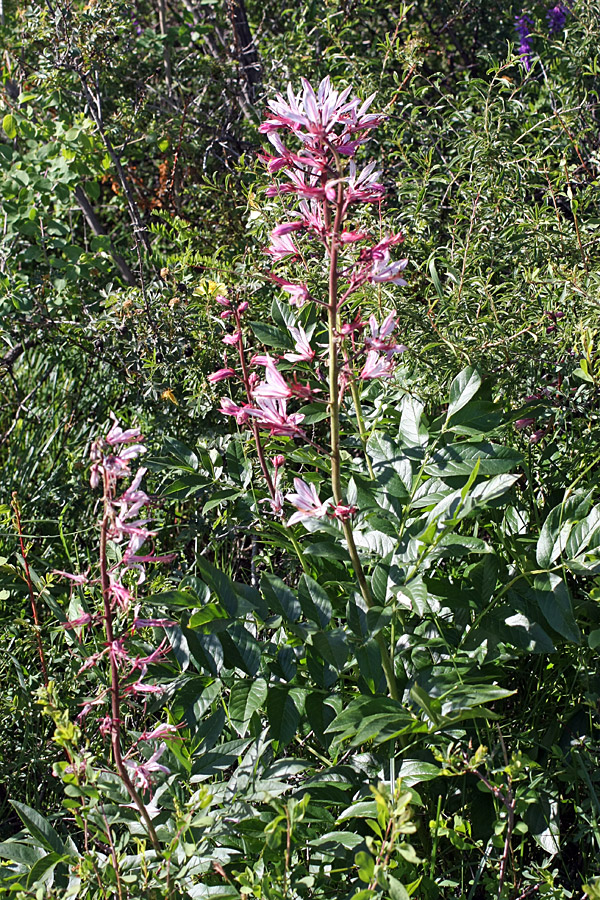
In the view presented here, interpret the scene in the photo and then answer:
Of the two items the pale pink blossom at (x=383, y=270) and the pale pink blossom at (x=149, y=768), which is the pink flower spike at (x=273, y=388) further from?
the pale pink blossom at (x=149, y=768)

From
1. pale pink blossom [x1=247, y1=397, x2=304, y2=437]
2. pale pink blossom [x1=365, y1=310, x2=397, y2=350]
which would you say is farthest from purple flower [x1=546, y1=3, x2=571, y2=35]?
pale pink blossom [x1=247, y1=397, x2=304, y2=437]

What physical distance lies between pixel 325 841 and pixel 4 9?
4213 millimetres

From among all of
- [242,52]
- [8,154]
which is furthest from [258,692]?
[242,52]

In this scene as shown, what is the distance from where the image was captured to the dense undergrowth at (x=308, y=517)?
4.99 ft

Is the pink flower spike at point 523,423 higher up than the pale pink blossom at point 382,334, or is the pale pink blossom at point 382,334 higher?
the pale pink blossom at point 382,334

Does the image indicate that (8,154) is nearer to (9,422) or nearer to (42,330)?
(42,330)

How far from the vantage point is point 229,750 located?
1.64 m

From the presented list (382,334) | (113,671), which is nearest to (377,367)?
(382,334)

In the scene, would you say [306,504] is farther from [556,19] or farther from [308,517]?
[556,19]

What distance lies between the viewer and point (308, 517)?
1.58 metres

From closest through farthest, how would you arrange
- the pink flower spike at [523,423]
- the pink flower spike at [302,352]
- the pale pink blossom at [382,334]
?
1. the pale pink blossom at [382,334]
2. the pink flower spike at [302,352]
3. the pink flower spike at [523,423]

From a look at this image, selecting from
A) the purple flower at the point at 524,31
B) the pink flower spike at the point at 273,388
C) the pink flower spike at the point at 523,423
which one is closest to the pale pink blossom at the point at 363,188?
the pink flower spike at the point at 273,388

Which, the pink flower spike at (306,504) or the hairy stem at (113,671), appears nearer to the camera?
the hairy stem at (113,671)

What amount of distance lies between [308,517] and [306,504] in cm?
3
